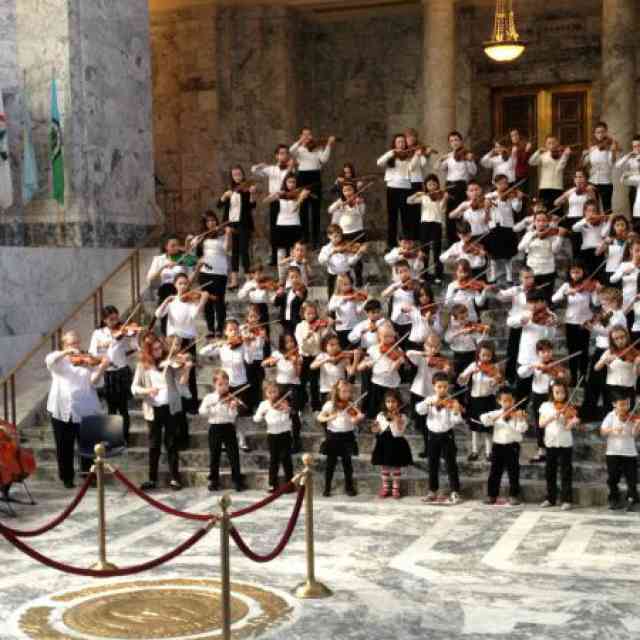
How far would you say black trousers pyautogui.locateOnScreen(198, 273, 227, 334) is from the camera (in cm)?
1549

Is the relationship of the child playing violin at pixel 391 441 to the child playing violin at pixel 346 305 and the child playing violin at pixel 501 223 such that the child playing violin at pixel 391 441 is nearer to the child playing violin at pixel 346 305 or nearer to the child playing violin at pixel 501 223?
the child playing violin at pixel 346 305

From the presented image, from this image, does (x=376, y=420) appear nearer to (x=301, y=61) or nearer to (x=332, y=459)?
(x=332, y=459)

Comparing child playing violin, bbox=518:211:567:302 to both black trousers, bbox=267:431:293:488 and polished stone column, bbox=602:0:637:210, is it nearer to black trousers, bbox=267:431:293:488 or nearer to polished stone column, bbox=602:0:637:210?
black trousers, bbox=267:431:293:488

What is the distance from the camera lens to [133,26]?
747 inches

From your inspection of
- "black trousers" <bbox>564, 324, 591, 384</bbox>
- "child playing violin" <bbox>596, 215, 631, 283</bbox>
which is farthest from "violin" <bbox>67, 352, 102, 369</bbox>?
"child playing violin" <bbox>596, 215, 631, 283</bbox>

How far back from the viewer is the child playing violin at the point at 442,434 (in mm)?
12156

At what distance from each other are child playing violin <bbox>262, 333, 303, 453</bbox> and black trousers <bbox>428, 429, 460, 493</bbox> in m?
1.87

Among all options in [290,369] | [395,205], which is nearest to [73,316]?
[290,369]

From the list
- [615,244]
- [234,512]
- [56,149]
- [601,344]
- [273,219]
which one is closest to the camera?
[234,512]

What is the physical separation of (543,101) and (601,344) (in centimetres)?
1097

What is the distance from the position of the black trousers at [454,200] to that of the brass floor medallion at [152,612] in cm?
829

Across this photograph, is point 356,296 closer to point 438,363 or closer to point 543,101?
point 438,363

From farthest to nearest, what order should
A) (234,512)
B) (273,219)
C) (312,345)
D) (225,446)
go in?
(273,219)
(312,345)
(225,446)
(234,512)

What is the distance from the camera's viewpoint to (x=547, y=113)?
23.1 m
